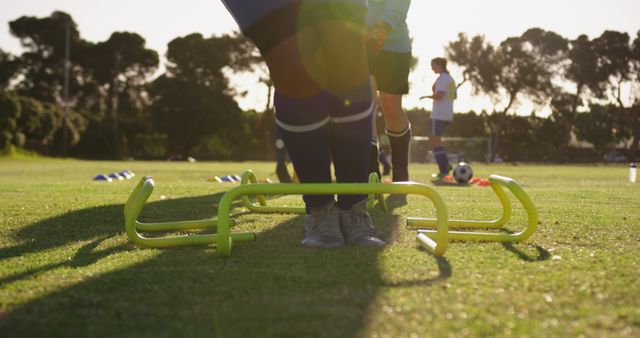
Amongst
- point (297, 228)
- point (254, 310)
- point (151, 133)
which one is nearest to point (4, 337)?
point (254, 310)

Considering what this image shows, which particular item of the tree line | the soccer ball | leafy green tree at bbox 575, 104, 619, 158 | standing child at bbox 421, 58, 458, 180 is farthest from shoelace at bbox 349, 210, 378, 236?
leafy green tree at bbox 575, 104, 619, 158

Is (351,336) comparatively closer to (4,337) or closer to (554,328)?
(554,328)

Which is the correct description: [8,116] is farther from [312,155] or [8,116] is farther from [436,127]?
[312,155]

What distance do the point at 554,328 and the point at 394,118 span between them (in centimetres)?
335

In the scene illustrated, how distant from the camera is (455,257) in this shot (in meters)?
1.94

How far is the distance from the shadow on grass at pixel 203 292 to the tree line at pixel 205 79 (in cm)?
4031

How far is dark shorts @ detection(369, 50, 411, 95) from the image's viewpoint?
4.02 m

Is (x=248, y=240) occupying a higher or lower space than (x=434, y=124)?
lower

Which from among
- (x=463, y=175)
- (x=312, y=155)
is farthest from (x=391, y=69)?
(x=463, y=175)

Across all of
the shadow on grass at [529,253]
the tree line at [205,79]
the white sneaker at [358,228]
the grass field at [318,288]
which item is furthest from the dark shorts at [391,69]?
the tree line at [205,79]

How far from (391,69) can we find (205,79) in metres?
41.6

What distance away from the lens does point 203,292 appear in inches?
57.3

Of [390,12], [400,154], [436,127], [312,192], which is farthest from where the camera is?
[436,127]

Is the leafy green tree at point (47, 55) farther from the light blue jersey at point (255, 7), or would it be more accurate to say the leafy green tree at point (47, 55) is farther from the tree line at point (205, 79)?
the light blue jersey at point (255, 7)
